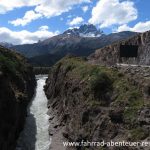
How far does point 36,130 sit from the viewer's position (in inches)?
2438

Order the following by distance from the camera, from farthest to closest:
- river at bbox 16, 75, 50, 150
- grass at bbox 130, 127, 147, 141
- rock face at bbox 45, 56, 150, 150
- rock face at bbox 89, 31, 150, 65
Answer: river at bbox 16, 75, 50, 150 < rock face at bbox 89, 31, 150, 65 < rock face at bbox 45, 56, 150, 150 < grass at bbox 130, 127, 147, 141

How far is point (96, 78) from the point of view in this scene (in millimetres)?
49438

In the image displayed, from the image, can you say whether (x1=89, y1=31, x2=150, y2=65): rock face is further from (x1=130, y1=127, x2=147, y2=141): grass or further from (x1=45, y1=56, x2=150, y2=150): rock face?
(x1=130, y1=127, x2=147, y2=141): grass

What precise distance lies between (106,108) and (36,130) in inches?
823

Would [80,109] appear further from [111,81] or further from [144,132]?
[144,132]

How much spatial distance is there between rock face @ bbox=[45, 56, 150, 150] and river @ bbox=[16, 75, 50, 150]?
8.05ft

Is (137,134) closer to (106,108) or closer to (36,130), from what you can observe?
(106,108)

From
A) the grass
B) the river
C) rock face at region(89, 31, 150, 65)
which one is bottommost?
the river

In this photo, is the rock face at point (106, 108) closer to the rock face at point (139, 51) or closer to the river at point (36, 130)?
the river at point (36, 130)

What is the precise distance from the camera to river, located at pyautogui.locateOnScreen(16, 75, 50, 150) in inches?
2125

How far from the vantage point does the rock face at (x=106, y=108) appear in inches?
1534

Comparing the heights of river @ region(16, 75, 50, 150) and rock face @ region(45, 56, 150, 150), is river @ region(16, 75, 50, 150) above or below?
below

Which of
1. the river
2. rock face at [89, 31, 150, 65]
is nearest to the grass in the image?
rock face at [89, 31, 150, 65]

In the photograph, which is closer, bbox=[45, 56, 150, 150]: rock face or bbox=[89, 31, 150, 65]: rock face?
bbox=[45, 56, 150, 150]: rock face
